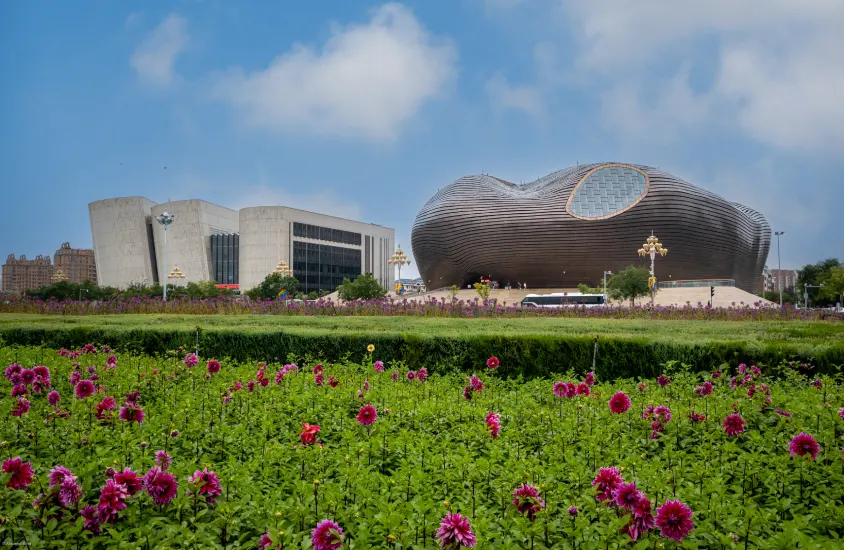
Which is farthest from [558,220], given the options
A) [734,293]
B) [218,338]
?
[218,338]

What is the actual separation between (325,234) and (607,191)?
148 ft

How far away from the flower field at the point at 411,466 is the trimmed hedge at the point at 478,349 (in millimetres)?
1056

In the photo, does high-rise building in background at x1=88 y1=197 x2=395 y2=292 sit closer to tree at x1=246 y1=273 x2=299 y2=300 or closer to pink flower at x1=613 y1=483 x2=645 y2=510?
tree at x1=246 y1=273 x2=299 y2=300

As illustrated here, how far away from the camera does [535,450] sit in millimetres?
4305

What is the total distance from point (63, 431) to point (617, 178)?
52.2m

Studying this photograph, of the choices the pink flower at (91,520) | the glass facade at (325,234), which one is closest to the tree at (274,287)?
the glass facade at (325,234)

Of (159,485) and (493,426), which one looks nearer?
(159,485)

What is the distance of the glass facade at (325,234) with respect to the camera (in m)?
78.8

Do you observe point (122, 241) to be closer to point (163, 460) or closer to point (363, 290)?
point (363, 290)

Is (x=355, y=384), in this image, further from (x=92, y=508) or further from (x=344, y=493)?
(x=92, y=508)

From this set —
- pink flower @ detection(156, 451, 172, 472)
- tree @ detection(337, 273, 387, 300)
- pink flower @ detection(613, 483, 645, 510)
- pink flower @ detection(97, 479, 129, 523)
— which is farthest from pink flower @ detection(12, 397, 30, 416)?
tree @ detection(337, 273, 387, 300)

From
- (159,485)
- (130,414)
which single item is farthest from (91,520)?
(130,414)

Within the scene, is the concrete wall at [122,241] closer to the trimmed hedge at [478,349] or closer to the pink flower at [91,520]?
the trimmed hedge at [478,349]

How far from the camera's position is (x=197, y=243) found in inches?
2926
